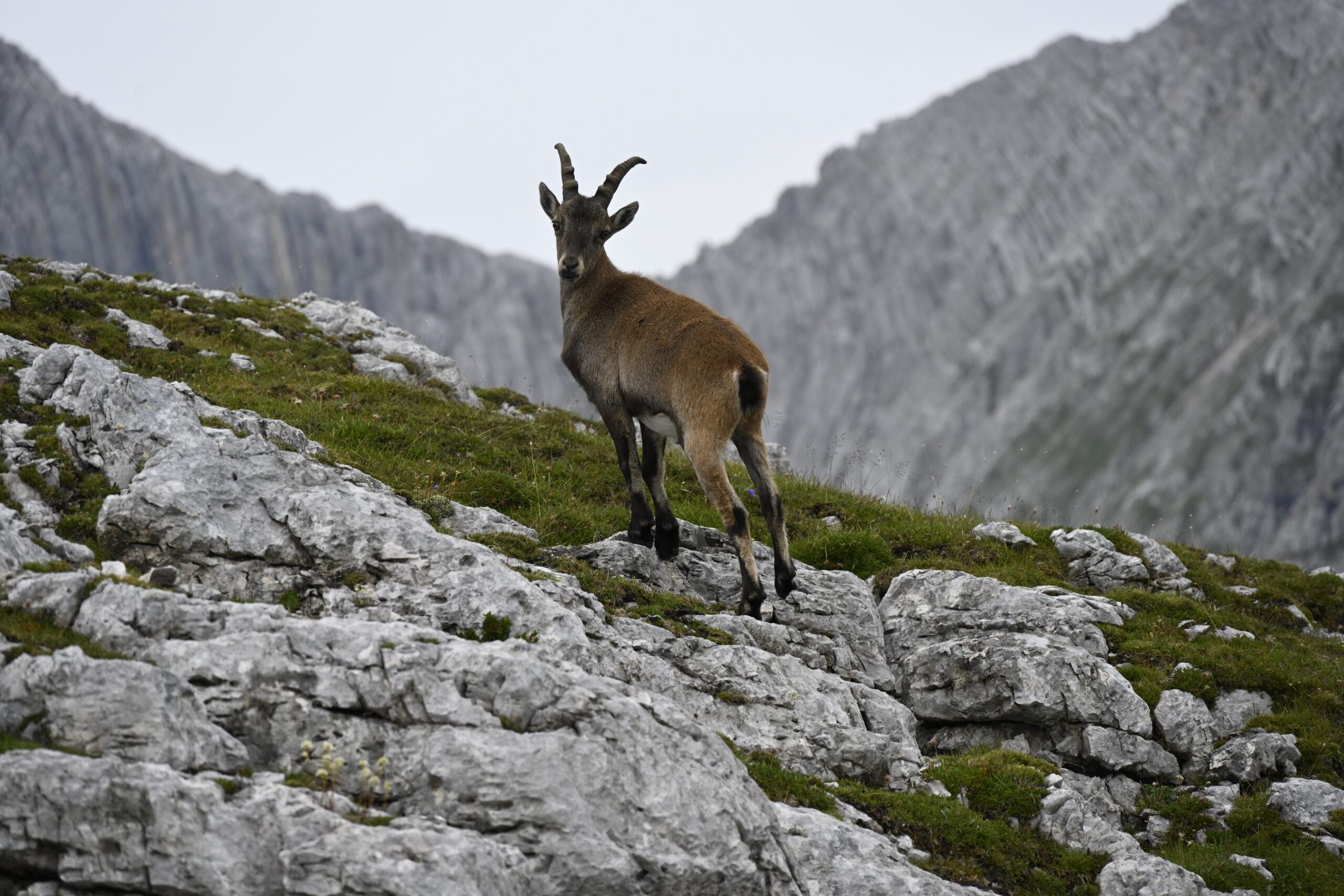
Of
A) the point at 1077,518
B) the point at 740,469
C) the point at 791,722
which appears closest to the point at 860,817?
the point at 791,722

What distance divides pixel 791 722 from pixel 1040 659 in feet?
Result: 10.9

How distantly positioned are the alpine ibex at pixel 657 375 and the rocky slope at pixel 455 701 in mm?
756

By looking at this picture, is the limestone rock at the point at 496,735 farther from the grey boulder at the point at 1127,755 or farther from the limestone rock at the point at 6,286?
the limestone rock at the point at 6,286

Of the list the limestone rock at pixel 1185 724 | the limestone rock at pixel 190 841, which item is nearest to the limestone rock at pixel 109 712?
the limestone rock at pixel 190 841

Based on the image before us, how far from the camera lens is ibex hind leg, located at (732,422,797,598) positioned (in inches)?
501

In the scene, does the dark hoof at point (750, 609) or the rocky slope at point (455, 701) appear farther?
the dark hoof at point (750, 609)

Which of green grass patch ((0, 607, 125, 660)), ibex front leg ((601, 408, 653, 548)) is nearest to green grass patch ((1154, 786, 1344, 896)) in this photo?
ibex front leg ((601, 408, 653, 548))

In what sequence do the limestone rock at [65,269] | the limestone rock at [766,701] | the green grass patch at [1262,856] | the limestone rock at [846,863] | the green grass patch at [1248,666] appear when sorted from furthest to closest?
the limestone rock at [65,269], the green grass patch at [1248,666], the limestone rock at [766,701], the green grass patch at [1262,856], the limestone rock at [846,863]

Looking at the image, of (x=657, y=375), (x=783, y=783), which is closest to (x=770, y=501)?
(x=657, y=375)

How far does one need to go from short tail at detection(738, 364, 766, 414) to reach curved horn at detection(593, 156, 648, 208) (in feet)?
14.1

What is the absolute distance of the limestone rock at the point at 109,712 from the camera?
672 cm

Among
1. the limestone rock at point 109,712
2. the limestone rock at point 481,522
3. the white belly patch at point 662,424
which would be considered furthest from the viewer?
the white belly patch at point 662,424

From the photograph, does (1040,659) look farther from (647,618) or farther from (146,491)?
(146,491)

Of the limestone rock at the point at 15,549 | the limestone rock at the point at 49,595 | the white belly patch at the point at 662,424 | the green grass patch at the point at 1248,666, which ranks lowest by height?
the limestone rock at the point at 49,595
